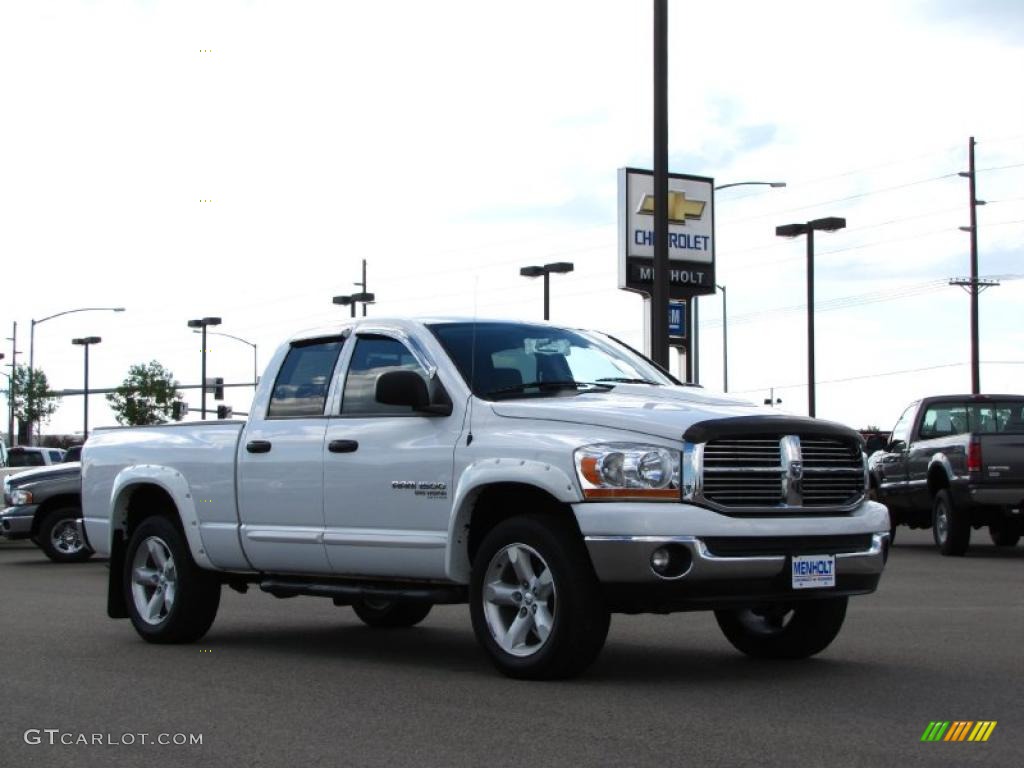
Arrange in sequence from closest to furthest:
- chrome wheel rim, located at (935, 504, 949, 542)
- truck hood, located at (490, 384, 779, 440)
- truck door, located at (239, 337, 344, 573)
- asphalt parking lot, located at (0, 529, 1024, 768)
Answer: asphalt parking lot, located at (0, 529, 1024, 768) < truck hood, located at (490, 384, 779, 440) < truck door, located at (239, 337, 344, 573) < chrome wheel rim, located at (935, 504, 949, 542)

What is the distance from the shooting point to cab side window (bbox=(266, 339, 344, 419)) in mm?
10133

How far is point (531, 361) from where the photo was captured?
9539mm

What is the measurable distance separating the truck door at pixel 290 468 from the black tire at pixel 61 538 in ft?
38.9

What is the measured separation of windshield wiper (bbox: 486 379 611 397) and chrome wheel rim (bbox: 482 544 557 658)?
108cm

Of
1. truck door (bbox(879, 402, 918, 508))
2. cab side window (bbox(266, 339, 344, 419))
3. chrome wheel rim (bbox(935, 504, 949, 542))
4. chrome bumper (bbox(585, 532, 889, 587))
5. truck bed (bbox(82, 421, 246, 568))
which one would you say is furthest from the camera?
truck door (bbox(879, 402, 918, 508))

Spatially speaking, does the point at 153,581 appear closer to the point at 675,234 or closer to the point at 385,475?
the point at 385,475

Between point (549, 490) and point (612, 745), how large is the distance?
1896 mm

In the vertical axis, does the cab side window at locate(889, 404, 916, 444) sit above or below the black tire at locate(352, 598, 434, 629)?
above

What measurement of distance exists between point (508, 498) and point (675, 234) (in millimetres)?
25108

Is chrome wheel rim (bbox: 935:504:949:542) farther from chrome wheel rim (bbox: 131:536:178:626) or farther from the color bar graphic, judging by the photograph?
the color bar graphic

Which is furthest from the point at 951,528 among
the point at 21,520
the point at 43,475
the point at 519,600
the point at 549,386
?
the point at 519,600

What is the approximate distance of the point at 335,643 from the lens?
1083 cm

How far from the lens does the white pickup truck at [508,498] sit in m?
8.12

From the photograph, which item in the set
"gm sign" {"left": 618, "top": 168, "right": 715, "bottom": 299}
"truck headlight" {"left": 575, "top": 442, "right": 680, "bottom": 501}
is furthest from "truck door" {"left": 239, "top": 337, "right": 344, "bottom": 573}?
"gm sign" {"left": 618, "top": 168, "right": 715, "bottom": 299}
